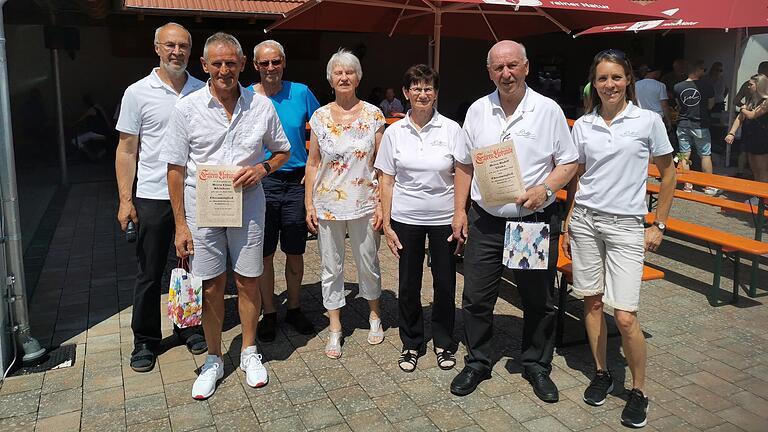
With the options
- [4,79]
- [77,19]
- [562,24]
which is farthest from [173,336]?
[77,19]

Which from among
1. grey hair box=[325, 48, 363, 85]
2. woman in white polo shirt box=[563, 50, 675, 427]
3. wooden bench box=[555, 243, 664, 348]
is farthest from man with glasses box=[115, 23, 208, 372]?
wooden bench box=[555, 243, 664, 348]

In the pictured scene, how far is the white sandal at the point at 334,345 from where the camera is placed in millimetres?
3927

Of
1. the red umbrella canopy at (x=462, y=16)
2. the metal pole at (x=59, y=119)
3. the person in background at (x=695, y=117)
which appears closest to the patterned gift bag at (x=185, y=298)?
the red umbrella canopy at (x=462, y=16)

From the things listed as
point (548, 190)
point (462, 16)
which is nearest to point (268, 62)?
point (548, 190)

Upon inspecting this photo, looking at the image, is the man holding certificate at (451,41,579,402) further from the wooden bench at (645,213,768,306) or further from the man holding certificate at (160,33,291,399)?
the wooden bench at (645,213,768,306)

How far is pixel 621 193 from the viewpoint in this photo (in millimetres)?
3166

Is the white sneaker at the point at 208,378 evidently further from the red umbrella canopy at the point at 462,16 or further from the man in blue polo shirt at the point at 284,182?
the red umbrella canopy at the point at 462,16

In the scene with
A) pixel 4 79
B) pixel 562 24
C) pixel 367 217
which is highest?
pixel 562 24

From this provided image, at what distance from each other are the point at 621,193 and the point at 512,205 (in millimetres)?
552

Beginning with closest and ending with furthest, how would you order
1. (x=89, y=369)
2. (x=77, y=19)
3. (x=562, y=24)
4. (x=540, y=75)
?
(x=89, y=369), (x=562, y=24), (x=77, y=19), (x=540, y=75)

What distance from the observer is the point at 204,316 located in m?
3.54

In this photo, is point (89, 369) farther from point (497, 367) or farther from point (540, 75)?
point (540, 75)

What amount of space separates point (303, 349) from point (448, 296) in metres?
1.04

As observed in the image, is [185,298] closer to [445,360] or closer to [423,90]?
[445,360]
